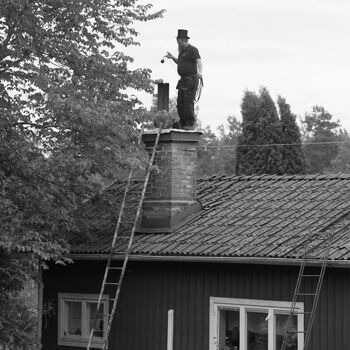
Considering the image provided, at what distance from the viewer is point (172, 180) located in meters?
21.1

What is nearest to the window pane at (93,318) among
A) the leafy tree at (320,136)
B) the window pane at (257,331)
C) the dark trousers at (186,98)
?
the window pane at (257,331)

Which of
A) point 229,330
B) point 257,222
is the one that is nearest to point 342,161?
point 257,222

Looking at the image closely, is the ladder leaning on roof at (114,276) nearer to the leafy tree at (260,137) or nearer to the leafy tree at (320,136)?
the leafy tree at (260,137)

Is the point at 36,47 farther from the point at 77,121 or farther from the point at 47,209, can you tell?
the point at 47,209

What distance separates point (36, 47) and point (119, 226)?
146 inches

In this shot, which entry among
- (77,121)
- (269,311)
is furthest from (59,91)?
(269,311)

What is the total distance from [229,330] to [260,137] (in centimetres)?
2084

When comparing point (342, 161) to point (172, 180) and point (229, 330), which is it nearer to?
point (172, 180)

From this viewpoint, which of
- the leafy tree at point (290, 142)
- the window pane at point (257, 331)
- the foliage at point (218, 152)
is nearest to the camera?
the window pane at point (257, 331)

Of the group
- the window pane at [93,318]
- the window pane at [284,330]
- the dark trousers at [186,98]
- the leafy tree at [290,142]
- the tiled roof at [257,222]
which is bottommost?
the window pane at [284,330]

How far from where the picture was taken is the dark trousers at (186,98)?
71.7ft

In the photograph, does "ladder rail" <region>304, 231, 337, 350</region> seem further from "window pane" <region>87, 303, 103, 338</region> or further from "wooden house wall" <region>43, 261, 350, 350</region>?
"window pane" <region>87, 303, 103, 338</region>

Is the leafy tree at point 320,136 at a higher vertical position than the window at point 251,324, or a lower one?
higher

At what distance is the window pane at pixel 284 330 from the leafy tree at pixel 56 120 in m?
3.97
